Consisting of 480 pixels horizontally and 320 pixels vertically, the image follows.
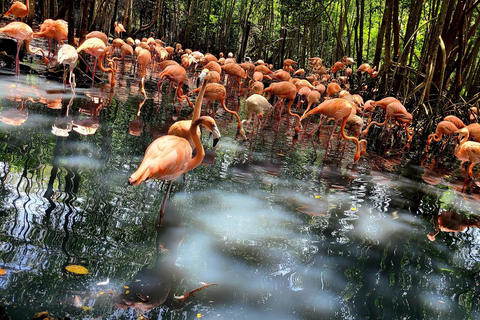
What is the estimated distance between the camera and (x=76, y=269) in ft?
9.32

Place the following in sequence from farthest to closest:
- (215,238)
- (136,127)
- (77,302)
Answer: (136,127) → (215,238) → (77,302)

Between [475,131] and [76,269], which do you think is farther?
[475,131]

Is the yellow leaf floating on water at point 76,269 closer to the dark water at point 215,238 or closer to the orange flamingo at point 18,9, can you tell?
the dark water at point 215,238

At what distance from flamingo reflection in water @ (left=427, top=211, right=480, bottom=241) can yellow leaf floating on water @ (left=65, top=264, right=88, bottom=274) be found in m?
3.65

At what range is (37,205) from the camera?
3.55m

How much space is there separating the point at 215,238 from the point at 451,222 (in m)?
3.20

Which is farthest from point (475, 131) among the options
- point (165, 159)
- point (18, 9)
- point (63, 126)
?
point (18, 9)

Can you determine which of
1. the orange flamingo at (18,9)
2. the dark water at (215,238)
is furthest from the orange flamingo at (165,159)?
the orange flamingo at (18,9)

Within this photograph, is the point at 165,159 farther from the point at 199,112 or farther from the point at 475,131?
the point at 475,131

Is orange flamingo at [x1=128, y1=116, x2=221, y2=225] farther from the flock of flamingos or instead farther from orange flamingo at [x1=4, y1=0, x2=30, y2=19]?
orange flamingo at [x1=4, y1=0, x2=30, y2=19]

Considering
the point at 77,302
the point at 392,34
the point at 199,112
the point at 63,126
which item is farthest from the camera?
the point at 392,34

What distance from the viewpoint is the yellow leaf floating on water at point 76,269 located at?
2818mm

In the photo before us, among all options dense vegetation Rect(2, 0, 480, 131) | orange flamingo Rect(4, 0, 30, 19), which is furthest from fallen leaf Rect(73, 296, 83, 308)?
orange flamingo Rect(4, 0, 30, 19)

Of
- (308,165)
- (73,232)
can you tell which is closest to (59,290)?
(73,232)
